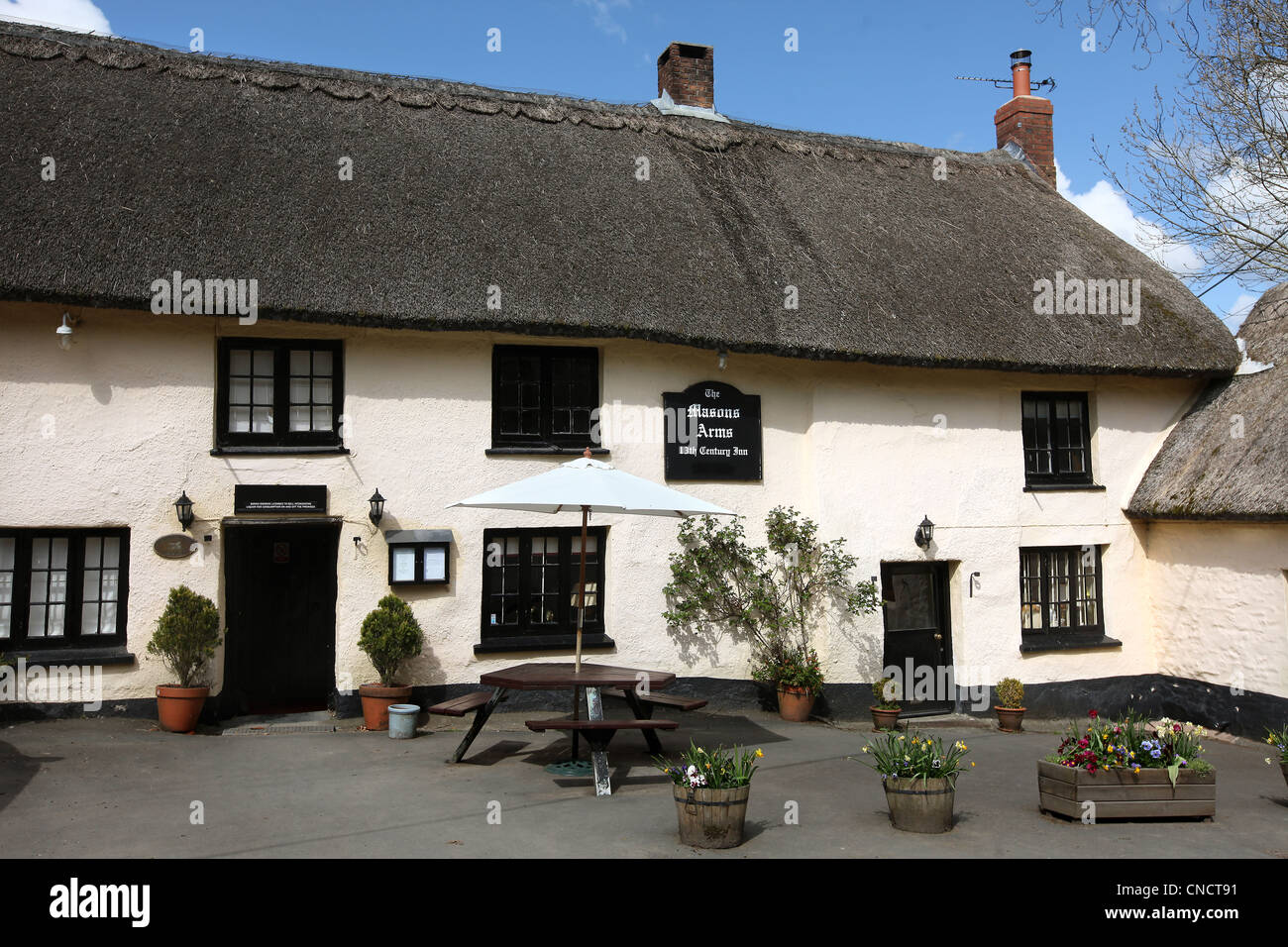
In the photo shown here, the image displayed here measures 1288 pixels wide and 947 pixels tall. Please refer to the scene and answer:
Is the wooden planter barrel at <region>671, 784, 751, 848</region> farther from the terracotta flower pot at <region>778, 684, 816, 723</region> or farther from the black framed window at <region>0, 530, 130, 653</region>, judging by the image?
the black framed window at <region>0, 530, 130, 653</region>

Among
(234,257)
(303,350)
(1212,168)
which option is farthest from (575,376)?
(1212,168)

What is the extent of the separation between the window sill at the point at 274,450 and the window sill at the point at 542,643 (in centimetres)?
257

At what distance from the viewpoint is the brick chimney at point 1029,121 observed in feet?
54.3

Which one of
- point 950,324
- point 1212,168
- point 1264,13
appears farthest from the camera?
point 950,324

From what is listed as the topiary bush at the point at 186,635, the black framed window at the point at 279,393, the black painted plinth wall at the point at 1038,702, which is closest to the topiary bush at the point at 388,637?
the black painted plinth wall at the point at 1038,702

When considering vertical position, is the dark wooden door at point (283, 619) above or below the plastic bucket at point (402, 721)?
above

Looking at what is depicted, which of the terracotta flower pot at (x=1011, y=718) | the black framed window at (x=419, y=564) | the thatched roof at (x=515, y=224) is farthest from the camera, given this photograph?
the terracotta flower pot at (x=1011, y=718)

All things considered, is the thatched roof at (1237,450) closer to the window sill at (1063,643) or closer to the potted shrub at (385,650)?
the window sill at (1063,643)

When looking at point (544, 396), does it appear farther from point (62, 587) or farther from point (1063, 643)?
point (1063, 643)

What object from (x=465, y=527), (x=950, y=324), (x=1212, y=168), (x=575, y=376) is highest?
(x=1212, y=168)

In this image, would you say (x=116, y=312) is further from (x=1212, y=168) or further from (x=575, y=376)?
(x=1212, y=168)
